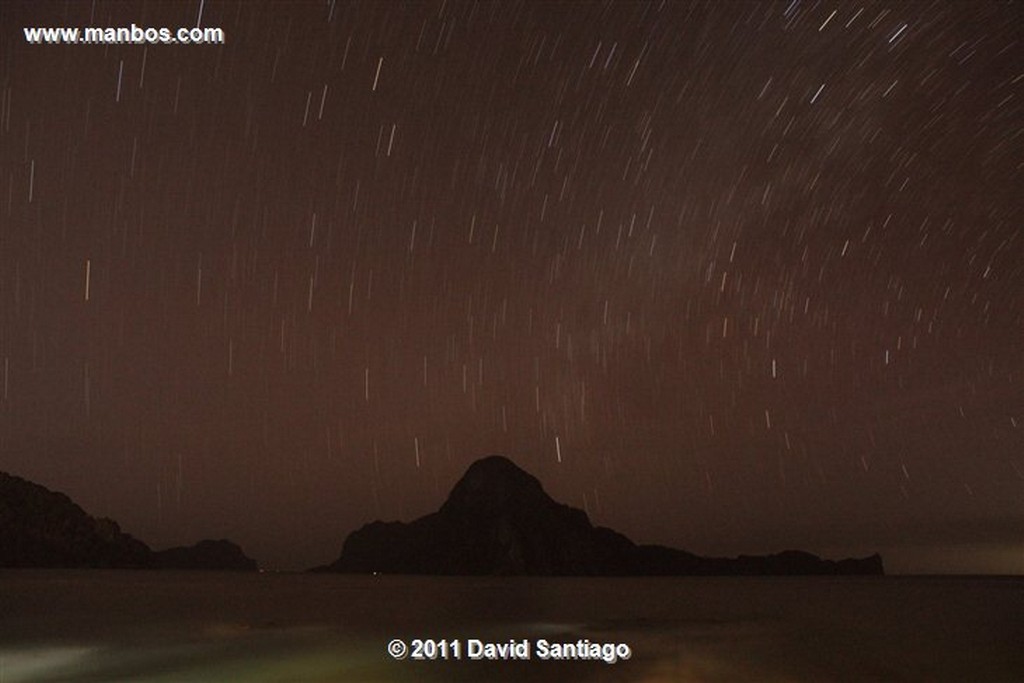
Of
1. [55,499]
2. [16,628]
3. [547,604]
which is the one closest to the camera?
[16,628]

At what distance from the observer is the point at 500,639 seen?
5059 millimetres

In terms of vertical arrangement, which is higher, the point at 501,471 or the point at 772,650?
the point at 501,471

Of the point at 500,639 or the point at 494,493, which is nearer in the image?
the point at 500,639

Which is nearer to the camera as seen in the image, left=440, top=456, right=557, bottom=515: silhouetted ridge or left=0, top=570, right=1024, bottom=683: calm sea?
left=0, top=570, right=1024, bottom=683: calm sea

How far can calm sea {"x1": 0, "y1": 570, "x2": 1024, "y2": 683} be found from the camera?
31.2 feet

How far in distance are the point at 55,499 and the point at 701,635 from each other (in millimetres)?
79019

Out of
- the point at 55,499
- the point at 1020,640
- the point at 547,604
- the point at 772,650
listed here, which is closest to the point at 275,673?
the point at 772,650

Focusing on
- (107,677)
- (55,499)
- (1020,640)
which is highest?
(55,499)

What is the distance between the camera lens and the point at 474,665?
36.5 feet

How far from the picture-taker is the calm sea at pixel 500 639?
31.2 ft

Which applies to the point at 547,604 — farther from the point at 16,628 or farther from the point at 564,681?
the point at 564,681

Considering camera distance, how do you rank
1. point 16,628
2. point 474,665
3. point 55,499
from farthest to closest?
1. point 55,499
2. point 16,628
3. point 474,665

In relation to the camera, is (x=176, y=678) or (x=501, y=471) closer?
(x=176, y=678)

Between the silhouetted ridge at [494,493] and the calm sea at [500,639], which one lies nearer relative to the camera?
the calm sea at [500,639]
